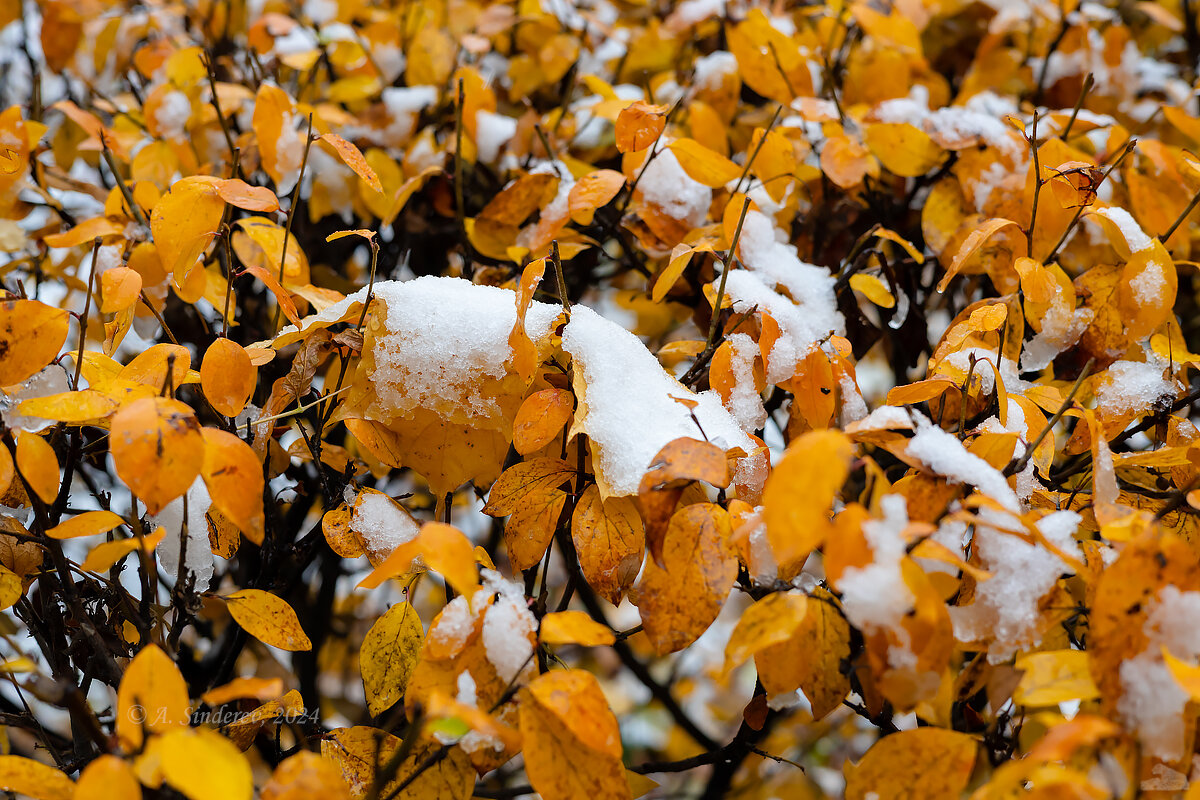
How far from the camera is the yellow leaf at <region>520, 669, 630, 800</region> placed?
556 mm

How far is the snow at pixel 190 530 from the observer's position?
0.71 meters

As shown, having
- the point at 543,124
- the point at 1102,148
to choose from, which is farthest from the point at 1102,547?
the point at 543,124

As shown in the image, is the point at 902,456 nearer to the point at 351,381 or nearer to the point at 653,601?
the point at 653,601

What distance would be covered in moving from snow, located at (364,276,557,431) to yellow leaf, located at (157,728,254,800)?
332 mm

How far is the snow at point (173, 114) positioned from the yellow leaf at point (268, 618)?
781 mm

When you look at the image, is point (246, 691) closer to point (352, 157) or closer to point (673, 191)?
point (352, 157)

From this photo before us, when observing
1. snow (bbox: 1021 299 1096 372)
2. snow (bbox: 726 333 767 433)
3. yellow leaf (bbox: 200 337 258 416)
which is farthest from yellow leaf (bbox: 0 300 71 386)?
snow (bbox: 1021 299 1096 372)

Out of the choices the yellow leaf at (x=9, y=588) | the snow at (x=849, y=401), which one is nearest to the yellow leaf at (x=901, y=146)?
the snow at (x=849, y=401)

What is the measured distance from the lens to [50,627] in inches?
30.1

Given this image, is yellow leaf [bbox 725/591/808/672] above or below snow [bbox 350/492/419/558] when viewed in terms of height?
above

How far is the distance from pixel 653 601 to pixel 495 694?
146 mm

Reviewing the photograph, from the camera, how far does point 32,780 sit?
548mm

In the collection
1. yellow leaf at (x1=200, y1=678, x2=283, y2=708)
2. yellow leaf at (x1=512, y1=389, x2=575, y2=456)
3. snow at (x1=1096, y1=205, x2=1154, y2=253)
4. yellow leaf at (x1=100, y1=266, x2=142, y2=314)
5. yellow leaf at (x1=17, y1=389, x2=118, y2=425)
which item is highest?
snow at (x1=1096, y1=205, x2=1154, y2=253)

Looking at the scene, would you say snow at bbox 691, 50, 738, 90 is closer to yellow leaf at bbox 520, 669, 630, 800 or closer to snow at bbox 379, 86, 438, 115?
snow at bbox 379, 86, 438, 115
